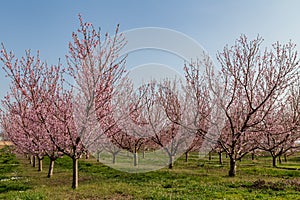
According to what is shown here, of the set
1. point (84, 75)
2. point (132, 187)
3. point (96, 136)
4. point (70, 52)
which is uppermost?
point (70, 52)

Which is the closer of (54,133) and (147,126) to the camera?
(54,133)

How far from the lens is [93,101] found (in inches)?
569

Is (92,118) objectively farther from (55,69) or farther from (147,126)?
(147,126)

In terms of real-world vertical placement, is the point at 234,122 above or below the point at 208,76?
below

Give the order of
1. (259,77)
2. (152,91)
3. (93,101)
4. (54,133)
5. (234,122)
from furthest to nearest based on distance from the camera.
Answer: (152,91), (234,122), (259,77), (54,133), (93,101)

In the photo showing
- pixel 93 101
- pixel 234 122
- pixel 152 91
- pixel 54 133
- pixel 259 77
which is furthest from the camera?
pixel 152 91

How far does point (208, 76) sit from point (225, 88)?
5.66 ft

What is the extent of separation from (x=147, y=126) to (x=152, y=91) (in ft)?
14.1

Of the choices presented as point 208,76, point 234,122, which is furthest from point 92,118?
point 234,122

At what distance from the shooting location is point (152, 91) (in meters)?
29.9

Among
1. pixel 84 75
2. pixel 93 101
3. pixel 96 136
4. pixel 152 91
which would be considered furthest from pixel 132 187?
pixel 152 91

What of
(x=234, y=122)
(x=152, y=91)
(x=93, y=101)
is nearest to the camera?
(x=93, y=101)

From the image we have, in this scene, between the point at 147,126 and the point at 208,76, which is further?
the point at 147,126

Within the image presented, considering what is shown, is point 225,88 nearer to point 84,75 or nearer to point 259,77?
point 259,77
